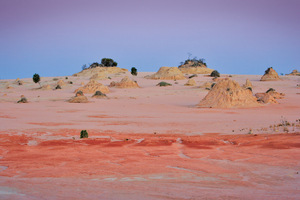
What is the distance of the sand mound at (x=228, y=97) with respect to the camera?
70.3 feet

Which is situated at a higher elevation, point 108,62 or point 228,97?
point 108,62

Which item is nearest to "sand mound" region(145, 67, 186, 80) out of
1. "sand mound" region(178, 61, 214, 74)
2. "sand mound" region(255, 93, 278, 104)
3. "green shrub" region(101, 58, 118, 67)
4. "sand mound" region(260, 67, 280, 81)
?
"sand mound" region(260, 67, 280, 81)

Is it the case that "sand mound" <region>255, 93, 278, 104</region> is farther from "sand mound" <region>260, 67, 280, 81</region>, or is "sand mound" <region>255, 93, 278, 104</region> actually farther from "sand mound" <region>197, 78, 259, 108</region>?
"sand mound" <region>260, 67, 280, 81</region>

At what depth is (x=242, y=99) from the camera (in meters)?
21.5

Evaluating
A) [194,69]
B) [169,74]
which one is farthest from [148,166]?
[194,69]

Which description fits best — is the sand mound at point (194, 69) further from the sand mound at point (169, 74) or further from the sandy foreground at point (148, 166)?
the sandy foreground at point (148, 166)

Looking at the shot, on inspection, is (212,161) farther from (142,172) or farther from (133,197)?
(133,197)

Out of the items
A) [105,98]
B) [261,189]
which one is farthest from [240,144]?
[105,98]

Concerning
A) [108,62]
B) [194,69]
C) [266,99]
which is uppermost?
[108,62]

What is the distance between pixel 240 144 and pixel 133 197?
229 inches

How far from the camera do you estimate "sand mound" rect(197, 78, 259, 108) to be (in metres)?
21.4

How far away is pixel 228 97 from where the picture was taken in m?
21.6

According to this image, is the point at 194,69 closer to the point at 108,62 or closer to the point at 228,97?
the point at 108,62

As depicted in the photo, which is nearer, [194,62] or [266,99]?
[266,99]
